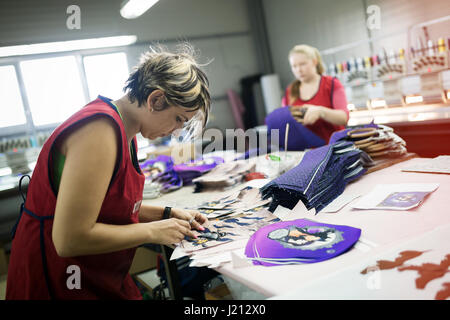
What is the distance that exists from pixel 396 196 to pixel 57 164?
1229mm

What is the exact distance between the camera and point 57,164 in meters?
1.15

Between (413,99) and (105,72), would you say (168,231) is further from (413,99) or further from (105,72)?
(105,72)

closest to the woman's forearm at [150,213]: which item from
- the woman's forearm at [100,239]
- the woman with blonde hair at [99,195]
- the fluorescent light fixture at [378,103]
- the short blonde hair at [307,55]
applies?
the woman with blonde hair at [99,195]

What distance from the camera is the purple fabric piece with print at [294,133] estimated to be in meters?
2.87

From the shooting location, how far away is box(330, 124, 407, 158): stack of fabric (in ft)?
6.33

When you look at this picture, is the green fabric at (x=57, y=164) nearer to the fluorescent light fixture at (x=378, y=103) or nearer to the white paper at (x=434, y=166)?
the white paper at (x=434, y=166)

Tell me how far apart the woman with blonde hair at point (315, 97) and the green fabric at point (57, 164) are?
2.07 m

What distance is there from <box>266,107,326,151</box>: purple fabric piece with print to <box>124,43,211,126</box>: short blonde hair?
157 cm

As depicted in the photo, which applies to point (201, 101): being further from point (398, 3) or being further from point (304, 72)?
point (398, 3)

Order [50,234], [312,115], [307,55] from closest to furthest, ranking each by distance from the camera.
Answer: [50,234], [312,115], [307,55]

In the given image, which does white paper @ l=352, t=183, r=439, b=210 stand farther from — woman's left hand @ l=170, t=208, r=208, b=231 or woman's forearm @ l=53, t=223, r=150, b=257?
woman's forearm @ l=53, t=223, r=150, b=257

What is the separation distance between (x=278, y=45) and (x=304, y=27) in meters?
0.92

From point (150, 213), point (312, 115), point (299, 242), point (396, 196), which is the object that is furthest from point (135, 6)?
point (299, 242)

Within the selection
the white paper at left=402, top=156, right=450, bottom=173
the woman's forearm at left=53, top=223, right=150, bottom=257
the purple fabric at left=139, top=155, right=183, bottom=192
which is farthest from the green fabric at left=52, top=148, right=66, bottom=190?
the white paper at left=402, top=156, right=450, bottom=173
